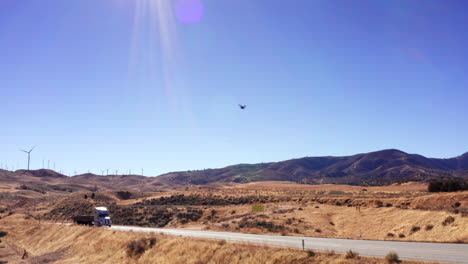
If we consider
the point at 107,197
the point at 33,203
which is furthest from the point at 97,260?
the point at 33,203

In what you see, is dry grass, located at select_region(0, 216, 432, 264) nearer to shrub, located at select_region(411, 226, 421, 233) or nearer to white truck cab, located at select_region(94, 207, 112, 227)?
white truck cab, located at select_region(94, 207, 112, 227)

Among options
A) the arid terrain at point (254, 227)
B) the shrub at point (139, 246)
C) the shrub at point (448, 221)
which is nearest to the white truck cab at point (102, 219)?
the arid terrain at point (254, 227)

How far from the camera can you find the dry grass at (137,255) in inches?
717

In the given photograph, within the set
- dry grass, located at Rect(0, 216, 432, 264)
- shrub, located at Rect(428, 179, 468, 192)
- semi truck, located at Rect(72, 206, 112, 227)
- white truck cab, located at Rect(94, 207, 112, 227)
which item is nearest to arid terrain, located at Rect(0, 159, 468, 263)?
dry grass, located at Rect(0, 216, 432, 264)

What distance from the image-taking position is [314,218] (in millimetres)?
45844

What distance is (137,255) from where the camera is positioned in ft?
88.5

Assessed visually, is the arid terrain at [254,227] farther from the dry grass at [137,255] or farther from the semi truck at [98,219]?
the semi truck at [98,219]

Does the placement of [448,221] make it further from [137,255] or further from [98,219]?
[98,219]

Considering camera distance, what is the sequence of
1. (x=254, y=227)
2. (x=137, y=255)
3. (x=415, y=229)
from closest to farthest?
(x=137, y=255) < (x=415, y=229) < (x=254, y=227)

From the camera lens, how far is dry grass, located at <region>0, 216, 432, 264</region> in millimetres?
18203

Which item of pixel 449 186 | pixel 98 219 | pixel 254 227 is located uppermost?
pixel 449 186

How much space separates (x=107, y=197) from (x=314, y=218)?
67.6 meters

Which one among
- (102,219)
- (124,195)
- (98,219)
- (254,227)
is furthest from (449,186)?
(124,195)

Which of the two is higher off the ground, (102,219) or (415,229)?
(102,219)
